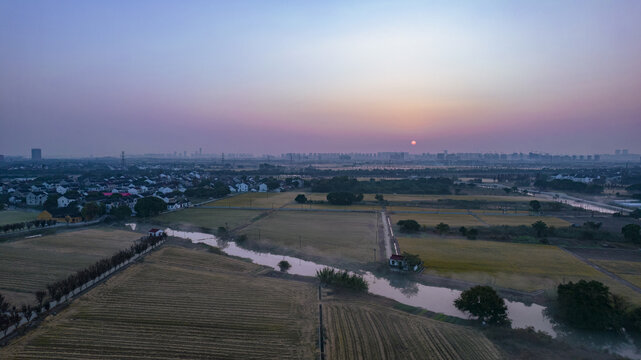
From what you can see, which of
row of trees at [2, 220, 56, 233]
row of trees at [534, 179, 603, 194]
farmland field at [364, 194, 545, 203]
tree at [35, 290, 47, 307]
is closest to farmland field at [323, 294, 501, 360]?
tree at [35, 290, 47, 307]

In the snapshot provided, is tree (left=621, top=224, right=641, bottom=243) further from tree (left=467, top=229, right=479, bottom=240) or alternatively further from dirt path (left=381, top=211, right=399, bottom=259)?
dirt path (left=381, top=211, right=399, bottom=259)

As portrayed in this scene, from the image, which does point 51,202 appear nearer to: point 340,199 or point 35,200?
point 35,200

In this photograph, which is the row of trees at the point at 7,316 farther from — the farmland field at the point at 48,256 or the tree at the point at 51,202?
the tree at the point at 51,202

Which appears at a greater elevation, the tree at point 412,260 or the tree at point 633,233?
the tree at point 633,233

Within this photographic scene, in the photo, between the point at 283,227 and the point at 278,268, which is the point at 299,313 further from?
the point at 283,227

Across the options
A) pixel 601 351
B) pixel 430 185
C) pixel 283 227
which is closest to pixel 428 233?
pixel 283 227

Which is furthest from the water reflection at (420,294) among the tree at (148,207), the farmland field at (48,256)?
the tree at (148,207)
